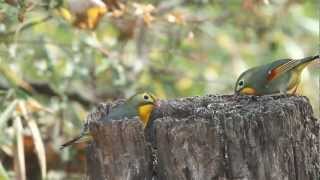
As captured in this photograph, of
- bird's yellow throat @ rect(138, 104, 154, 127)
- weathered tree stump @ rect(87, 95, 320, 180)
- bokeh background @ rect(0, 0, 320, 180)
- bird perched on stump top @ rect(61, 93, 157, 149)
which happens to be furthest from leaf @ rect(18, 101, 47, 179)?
weathered tree stump @ rect(87, 95, 320, 180)

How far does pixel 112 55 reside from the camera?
5047mm

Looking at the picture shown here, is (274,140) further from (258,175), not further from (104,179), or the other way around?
(104,179)

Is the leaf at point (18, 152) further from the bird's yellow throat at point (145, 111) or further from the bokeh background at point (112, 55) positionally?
the bird's yellow throat at point (145, 111)

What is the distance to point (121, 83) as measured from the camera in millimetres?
5098

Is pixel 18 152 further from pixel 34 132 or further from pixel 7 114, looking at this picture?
pixel 7 114

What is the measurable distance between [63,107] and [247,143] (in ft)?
9.13

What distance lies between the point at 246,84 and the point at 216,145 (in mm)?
722

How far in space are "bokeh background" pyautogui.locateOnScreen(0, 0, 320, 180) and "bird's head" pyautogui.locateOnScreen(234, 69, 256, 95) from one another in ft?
3.52

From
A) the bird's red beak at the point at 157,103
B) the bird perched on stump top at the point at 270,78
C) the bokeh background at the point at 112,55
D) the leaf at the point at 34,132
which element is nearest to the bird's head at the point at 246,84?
the bird perched on stump top at the point at 270,78

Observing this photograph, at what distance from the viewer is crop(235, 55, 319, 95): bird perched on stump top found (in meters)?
3.09

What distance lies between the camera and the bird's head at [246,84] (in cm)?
307

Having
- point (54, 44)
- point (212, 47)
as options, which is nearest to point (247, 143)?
point (54, 44)

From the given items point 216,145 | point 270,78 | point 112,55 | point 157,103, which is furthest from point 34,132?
point 216,145

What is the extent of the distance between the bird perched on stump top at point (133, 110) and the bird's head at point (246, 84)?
1.10ft
